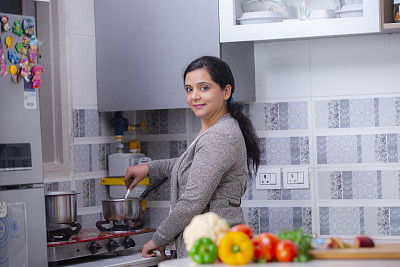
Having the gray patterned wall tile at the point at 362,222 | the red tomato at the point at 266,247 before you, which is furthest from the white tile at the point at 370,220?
the red tomato at the point at 266,247

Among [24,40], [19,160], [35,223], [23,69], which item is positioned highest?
[24,40]

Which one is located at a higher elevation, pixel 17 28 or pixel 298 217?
pixel 17 28

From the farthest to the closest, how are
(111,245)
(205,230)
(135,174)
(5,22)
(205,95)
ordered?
(135,174)
(111,245)
(205,95)
(5,22)
(205,230)

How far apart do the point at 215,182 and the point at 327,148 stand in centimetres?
86

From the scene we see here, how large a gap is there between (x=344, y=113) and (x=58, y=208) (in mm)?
1353

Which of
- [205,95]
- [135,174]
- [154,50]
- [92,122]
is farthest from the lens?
[92,122]

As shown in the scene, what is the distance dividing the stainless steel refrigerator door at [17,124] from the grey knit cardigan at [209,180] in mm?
516

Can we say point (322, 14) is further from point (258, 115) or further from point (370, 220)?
point (370, 220)

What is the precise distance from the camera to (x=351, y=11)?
2.84m

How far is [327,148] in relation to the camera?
3121 mm

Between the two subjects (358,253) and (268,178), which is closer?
(358,253)

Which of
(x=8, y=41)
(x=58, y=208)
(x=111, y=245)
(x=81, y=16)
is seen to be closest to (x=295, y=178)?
(x=111, y=245)

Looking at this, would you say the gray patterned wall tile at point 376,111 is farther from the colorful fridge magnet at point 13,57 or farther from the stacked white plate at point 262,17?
the colorful fridge magnet at point 13,57

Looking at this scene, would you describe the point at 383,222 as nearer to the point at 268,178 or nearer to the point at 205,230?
the point at 268,178
